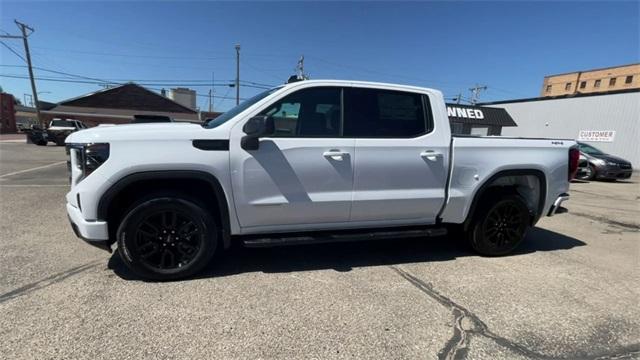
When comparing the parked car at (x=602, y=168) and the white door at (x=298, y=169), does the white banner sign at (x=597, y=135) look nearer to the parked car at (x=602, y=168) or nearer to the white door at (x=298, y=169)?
the parked car at (x=602, y=168)

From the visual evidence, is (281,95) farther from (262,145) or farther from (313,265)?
(313,265)

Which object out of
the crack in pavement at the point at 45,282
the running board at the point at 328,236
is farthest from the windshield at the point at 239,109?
the crack in pavement at the point at 45,282

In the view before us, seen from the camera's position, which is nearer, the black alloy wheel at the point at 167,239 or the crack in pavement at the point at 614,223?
the black alloy wheel at the point at 167,239

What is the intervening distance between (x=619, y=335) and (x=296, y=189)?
294 cm

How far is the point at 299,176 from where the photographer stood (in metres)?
3.67

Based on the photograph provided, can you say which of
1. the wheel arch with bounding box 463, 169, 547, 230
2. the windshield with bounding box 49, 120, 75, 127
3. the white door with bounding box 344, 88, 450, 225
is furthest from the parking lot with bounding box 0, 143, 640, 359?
the windshield with bounding box 49, 120, 75, 127

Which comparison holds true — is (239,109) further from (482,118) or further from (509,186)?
(482,118)

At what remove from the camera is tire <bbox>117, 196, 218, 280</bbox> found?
3.40 meters

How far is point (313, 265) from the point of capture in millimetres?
4113

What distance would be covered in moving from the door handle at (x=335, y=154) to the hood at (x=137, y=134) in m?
1.03

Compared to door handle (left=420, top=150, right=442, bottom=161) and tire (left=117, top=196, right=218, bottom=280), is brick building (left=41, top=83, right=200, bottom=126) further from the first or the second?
door handle (left=420, top=150, right=442, bottom=161)

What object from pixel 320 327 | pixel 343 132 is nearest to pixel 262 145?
pixel 343 132

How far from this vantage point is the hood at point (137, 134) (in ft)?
10.6

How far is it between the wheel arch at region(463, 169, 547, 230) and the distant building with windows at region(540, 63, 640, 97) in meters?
63.1
